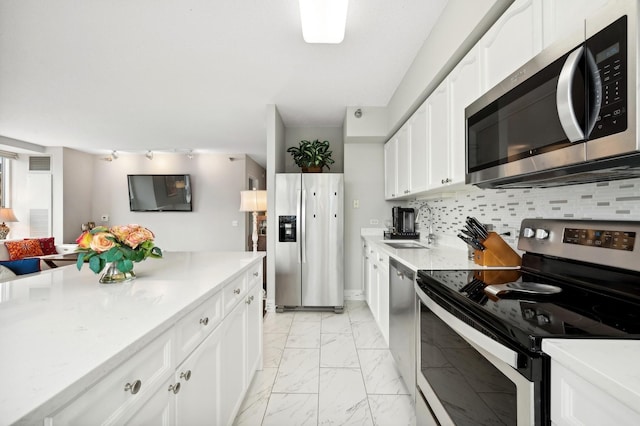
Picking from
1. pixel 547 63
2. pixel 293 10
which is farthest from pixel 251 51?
pixel 547 63

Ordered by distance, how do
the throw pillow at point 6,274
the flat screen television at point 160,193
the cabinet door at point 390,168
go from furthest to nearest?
the flat screen television at point 160,193
the cabinet door at point 390,168
the throw pillow at point 6,274

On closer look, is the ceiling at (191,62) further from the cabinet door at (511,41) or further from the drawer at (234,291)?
the drawer at (234,291)

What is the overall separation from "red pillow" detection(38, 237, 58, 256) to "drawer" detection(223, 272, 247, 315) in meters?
5.41

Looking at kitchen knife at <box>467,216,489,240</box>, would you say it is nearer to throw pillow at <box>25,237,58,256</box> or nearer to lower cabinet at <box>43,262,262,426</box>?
lower cabinet at <box>43,262,262,426</box>

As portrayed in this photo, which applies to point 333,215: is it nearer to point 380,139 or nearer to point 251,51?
point 380,139

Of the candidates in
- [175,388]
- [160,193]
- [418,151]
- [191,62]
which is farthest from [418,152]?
[160,193]

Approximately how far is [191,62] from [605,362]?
312cm

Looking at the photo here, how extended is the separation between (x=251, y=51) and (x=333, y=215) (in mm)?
1896

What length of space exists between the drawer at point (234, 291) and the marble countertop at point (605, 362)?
4.07ft

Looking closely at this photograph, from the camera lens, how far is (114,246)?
3.79 ft

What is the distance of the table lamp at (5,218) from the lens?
4.84m

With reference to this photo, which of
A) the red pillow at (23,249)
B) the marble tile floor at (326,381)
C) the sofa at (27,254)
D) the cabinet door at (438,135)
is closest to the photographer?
the marble tile floor at (326,381)

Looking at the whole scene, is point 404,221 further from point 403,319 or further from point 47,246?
point 47,246

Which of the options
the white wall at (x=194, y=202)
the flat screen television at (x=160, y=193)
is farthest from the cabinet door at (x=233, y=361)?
the flat screen television at (x=160, y=193)
